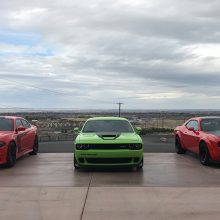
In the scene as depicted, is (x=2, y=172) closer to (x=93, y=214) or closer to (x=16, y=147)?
(x=16, y=147)

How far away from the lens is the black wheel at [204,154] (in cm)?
1113

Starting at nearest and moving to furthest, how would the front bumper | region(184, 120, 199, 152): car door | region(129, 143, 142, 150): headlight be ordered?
1. the front bumper
2. region(129, 143, 142, 150): headlight
3. region(184, 120, 199, 152): car door

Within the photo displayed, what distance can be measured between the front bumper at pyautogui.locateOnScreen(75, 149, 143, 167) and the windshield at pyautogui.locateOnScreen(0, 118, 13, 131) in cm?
264

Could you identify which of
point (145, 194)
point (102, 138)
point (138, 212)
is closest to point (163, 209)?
point (138, 212)

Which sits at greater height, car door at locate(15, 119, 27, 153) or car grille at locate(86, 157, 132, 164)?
car door at locate(15, 119, 27, 153)

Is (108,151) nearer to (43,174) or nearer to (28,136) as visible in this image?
(43,174)

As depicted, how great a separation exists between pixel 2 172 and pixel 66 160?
8.61 feet

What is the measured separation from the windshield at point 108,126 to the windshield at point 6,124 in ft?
6.94

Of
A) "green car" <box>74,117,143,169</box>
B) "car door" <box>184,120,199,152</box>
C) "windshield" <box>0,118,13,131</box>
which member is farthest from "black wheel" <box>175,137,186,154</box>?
"windshield" <box>0,118,13,131</box>

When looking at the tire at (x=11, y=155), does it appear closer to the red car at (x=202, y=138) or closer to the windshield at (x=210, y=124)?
the red car at (x=202, y=138)

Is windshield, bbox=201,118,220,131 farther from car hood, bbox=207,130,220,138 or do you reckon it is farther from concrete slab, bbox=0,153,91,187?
concrete slab, bbox=0,153,91,187

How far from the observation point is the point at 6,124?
1216 centimetres

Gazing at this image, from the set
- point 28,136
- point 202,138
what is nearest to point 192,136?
point 202,138

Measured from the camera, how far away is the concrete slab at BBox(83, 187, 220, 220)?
632 cm
